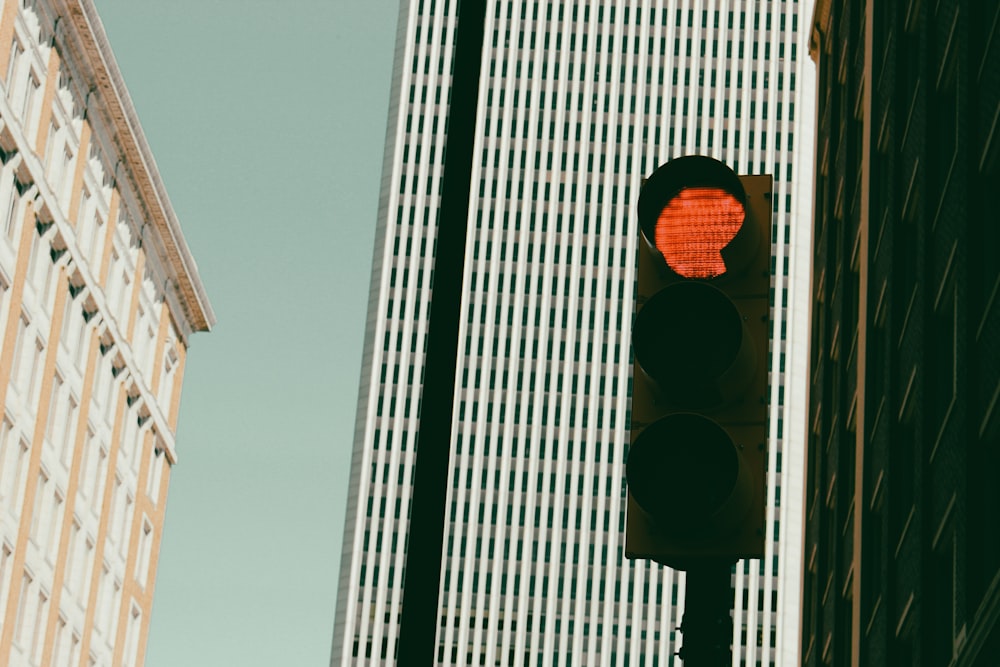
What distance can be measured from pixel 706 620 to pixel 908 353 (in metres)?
30.7

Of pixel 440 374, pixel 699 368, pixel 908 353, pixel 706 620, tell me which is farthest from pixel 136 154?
pixel 706 620

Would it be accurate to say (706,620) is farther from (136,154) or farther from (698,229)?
(136,154)

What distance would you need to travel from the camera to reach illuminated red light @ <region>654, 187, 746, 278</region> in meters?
5.87

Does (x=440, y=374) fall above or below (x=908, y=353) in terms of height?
below

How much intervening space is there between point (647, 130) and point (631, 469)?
13509 cm

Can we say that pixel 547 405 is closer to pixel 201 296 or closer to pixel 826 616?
pixel 201 296

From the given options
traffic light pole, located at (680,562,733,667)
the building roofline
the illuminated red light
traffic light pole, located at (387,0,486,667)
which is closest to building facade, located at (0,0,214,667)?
the building roofline

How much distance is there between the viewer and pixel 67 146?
61719mm

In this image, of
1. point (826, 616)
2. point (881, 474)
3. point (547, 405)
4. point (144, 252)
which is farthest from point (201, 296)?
point (547, 405)

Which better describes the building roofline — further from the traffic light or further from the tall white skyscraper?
the traffic light

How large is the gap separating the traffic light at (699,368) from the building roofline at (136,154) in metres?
56.7

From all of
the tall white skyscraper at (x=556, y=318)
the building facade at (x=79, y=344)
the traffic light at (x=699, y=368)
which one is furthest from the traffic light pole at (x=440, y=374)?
the tall white skyscraper at (x=556, y=318)

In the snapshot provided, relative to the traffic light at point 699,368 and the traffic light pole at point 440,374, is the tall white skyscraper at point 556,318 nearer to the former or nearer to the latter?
the traffic light pole at point 440,374

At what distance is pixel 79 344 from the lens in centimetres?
6366
